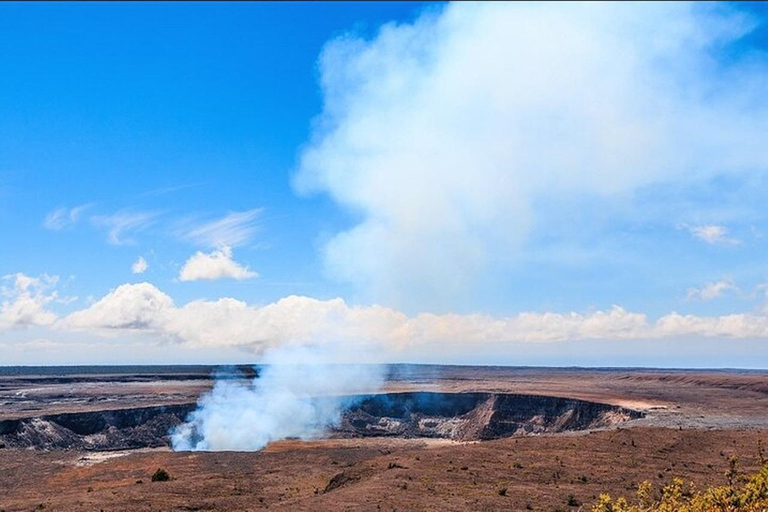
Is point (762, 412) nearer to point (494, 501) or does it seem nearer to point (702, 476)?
point (702, 476)

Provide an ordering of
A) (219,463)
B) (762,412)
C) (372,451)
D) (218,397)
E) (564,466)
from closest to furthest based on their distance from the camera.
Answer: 1. (564,466)
2. (219,463)
3. (372,451)
4. (762,412)
5. (218,397)

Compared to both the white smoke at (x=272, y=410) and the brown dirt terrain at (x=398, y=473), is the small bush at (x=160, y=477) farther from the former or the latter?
the white smoke at (x=272, y=410)

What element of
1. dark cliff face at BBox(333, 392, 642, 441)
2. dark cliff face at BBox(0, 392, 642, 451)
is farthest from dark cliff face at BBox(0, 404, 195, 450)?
dark cliff face at BBox(333, 392, 642, 441)

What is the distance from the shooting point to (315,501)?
35.8 m

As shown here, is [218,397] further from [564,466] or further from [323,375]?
[564,466]

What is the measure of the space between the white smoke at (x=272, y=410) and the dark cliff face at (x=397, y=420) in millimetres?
2384

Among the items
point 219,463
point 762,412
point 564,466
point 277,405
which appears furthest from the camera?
point 277,405

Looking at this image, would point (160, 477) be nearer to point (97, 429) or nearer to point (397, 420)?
point (97, 429)

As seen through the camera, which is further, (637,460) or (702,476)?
(637,460)

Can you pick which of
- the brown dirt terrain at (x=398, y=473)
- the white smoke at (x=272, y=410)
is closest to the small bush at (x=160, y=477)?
the brown dirt terrain at (x=398, y=473)

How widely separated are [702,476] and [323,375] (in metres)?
74.1

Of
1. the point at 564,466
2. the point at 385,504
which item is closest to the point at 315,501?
the point at 385,504

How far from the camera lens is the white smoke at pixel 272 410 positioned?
77.6m

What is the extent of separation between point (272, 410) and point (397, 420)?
874 inches
